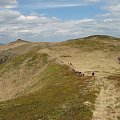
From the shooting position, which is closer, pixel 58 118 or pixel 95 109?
pixel 58 118

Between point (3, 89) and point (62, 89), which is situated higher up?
point (62, 89)

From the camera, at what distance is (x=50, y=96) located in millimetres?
61438

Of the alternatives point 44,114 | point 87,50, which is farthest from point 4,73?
point 44,114

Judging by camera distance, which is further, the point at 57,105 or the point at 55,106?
the point at 57,105

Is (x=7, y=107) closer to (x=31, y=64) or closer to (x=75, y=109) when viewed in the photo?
(x=75, y=109)

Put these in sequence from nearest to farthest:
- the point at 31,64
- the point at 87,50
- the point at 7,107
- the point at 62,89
→ the point at 7,107 → the point at 62,89 → the point at 31,64 → the point at 87,50

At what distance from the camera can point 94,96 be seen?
198 ft

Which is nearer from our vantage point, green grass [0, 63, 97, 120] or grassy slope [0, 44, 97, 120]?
green grass [0, 63, 97, 120]

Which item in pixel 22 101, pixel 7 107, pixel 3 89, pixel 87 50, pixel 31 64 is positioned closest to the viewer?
pixel 7 107

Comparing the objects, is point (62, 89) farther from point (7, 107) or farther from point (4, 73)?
point (4, 73)

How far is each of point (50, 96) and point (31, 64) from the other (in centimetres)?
8703

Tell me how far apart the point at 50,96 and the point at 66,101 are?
627 centimetres

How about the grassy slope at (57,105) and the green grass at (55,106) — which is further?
the grassy slope at (57,105)

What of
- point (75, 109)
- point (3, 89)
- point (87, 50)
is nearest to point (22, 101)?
point (75, 109)
